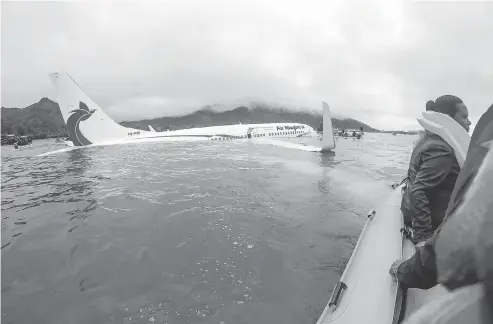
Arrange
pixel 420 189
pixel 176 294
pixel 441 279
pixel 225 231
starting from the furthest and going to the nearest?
pixel 225 231, pixel 176 294, pixel 420 189, pixel 441 279

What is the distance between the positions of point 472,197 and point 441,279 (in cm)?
39

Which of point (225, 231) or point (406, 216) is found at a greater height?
point (406, 216)

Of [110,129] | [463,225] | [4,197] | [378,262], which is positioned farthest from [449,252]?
[110,129]

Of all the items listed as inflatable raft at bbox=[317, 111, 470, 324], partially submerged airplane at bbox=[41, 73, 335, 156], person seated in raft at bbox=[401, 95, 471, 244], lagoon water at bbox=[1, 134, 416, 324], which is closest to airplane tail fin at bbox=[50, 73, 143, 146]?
partially submerged airplane at bbox=[41, 73, 335, 156]

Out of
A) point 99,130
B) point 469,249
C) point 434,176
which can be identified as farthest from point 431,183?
point 99,130

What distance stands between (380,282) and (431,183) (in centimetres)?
146

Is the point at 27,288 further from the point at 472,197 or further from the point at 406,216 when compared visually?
the point at 406,216

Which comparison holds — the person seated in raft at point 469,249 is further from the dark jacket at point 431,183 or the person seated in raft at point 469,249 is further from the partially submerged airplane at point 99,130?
the partially submerged airplane at point 99,130

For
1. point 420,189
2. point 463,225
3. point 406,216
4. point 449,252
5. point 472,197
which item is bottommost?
point 406,216

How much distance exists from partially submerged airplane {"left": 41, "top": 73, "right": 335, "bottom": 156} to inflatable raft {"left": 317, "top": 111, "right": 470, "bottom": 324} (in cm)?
1513

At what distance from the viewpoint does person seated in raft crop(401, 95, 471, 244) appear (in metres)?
3.16

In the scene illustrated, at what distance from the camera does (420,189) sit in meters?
3.32

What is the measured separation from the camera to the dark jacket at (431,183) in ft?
10.4

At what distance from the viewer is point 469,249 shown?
0.92 metres
